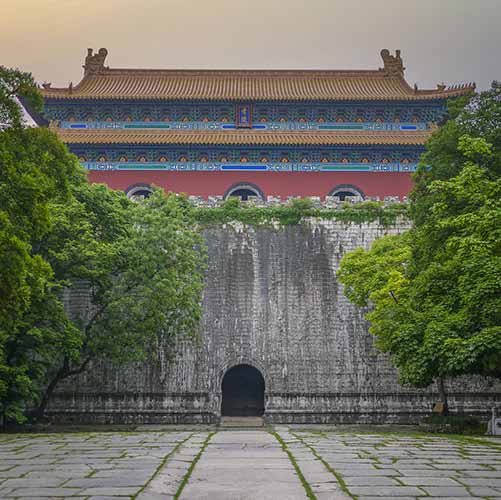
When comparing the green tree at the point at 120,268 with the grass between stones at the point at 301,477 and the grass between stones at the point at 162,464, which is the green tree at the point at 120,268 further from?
the grass between stones at the point at 301,477

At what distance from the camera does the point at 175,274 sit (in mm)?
15961

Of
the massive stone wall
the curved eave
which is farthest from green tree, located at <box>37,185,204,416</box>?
the curved eave

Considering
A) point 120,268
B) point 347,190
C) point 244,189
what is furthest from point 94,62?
point 120,268

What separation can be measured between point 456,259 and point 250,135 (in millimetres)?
15106

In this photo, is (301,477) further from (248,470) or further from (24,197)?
(24,197)

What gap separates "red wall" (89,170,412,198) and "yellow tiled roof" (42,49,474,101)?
10.8 ft

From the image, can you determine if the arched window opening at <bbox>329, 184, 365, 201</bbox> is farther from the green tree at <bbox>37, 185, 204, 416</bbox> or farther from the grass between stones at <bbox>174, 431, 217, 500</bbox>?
the grass between stones at <bbox>174, 431, 217, 500</bbox>

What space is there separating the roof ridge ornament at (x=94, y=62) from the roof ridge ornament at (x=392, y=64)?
13.1 m

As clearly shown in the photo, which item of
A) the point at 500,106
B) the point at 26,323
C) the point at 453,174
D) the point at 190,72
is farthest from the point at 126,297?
the point at 190,72

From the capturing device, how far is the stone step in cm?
1773

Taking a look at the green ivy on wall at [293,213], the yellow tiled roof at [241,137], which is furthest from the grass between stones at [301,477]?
the yellow tiled roof at [241,137]

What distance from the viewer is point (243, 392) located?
71.2 feet

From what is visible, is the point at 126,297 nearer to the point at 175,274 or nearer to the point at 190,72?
the point at 175,274

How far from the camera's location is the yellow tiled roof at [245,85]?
1011 inches
